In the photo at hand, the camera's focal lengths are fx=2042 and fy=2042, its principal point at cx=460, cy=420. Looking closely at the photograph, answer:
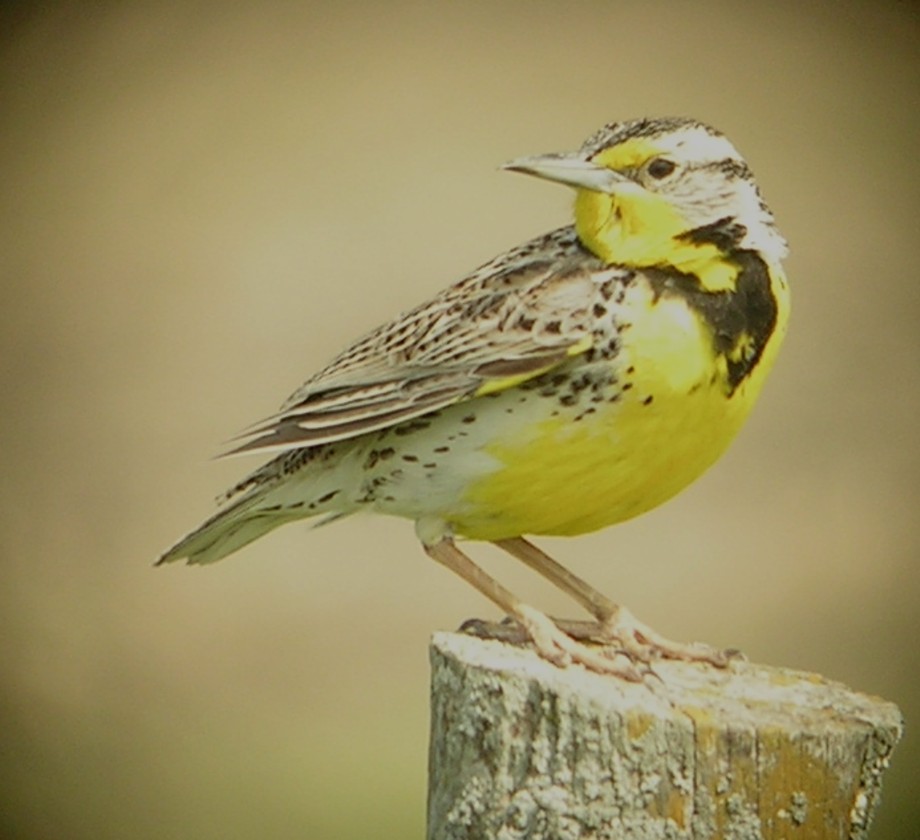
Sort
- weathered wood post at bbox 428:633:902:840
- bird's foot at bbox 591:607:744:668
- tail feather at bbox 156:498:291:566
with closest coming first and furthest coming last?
weathered wood post at bbox 428:633:902:840 → bird's foot at bbox 591:607:744:668 → tail feather at bbox 156:498:291:566

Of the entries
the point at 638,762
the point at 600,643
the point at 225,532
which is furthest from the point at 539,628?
the point at 225,532

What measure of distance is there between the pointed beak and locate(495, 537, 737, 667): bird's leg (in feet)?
2.36

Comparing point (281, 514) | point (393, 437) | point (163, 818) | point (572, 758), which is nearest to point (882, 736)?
point (572, 758)

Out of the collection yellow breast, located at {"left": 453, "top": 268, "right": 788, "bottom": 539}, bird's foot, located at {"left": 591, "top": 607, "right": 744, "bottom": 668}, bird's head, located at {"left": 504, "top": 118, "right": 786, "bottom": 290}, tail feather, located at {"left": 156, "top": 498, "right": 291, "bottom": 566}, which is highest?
bird's head, located at {"left": 504, "top": 118, "right": 786, "bottom": 290}

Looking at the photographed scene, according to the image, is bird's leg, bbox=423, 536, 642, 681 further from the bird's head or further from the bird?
the bird's head

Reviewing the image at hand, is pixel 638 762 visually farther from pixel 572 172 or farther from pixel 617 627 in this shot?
pixel 572 172

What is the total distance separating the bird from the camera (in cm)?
298

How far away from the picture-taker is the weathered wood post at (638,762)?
2727 mm

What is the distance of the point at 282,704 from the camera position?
649 cm

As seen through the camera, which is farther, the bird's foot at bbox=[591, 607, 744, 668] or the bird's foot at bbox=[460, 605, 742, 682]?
the bird's foot at bbox=[591, 607, 744, 668]

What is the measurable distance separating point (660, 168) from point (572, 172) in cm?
14

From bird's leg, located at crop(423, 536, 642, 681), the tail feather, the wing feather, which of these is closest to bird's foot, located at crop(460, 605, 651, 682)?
bird's leg, located at crop(423, 536, 642, 681)

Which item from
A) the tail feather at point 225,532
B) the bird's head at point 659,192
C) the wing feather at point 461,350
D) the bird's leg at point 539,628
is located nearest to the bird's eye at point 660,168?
the bird's head at point 659,192

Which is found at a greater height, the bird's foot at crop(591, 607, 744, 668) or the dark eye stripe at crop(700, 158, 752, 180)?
the dark eye stripe at crop(700, 158, 752, 180)
